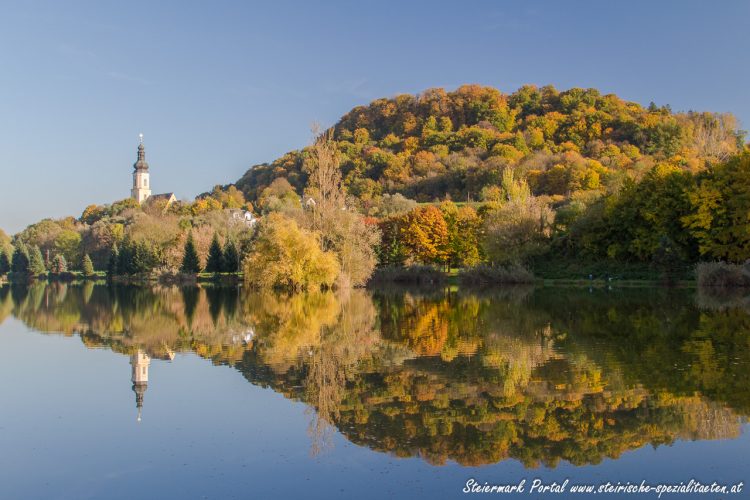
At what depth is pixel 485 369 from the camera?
1228 centimetres

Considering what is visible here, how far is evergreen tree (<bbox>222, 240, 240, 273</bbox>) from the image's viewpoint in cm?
6375

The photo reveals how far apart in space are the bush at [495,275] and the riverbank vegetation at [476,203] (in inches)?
6.7

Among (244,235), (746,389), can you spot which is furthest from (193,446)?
(244,235)

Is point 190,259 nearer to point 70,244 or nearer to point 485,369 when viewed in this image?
point 70,244

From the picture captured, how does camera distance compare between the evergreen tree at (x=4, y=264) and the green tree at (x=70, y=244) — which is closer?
the evergreen tree at (x=4, y=264)

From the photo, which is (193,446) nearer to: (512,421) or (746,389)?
(512,421)

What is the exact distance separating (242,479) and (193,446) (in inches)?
57.2

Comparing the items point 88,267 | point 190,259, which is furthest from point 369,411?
point 88,267

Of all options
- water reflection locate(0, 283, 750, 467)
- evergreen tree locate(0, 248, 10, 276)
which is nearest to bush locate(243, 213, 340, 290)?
water reflection locate(0, 283, 750, 467)

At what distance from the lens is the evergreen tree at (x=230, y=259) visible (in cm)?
6375

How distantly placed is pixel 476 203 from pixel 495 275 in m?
35.8

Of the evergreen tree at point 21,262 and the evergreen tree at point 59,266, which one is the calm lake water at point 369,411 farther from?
the evergreen tree at point 21,262

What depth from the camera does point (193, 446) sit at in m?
8.03

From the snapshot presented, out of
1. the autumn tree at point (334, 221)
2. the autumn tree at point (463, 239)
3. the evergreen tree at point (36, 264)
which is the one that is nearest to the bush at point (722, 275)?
the autumn tree at point (334, 221)
